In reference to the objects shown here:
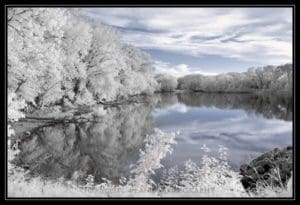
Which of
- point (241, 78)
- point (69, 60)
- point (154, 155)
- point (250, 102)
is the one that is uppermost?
point (69, 60)

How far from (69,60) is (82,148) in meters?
12.9

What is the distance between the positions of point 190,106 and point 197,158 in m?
25.0

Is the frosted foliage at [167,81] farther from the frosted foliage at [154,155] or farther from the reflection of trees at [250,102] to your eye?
the frosted foliage at [154,155]

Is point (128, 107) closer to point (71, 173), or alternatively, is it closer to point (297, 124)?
point (71, 173)

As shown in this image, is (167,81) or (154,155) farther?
(167,81)

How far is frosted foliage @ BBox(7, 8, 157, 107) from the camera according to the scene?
11102mm

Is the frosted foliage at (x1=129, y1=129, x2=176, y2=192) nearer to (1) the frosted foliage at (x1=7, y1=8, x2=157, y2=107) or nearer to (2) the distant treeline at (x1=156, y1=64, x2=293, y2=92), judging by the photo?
(2) the distant treeline at (x1=156, y1=64, x2=293, y2=92)

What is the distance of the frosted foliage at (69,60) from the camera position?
11102 mm

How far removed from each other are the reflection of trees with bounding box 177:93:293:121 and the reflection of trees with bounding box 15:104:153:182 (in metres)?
12.4

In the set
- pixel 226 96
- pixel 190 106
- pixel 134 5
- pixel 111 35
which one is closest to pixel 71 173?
pixel 134 5

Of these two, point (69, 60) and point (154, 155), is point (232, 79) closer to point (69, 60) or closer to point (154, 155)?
point (69, 60)

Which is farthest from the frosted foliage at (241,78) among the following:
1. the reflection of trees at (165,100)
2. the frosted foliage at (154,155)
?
the reflection of trees at (165,100)

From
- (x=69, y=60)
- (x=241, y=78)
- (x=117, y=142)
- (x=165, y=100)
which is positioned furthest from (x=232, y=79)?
(x=165, y=100)

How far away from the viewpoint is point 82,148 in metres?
19.3
